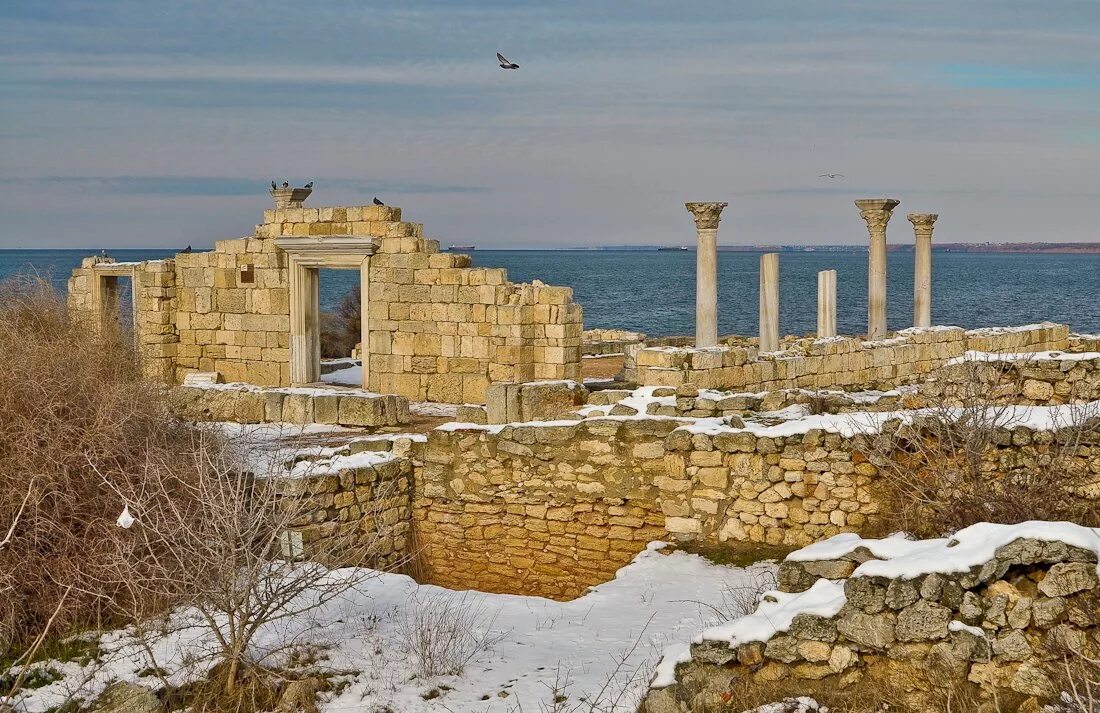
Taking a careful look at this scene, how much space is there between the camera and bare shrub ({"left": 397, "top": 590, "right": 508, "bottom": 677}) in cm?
681

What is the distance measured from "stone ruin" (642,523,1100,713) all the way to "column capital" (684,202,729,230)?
1197 cm

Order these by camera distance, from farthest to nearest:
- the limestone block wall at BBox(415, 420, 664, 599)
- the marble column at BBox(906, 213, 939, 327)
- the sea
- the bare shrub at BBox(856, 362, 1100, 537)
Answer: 1. the sea
2. the marble column at BBox(906, 213, 939, 327)
3. the limestone block wall at BBox(415, 420, 664, 599)
4. the bare shrub at BBox(856, 362, 1100, 537)

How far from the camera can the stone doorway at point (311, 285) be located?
17.9m

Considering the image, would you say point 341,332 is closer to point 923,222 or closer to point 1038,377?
point 923,222

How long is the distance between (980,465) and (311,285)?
42.9 feet

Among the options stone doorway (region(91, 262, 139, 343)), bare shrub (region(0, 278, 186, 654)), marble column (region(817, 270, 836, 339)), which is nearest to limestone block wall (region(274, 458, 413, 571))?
bare shrub (region(0, 278, 186, 654))

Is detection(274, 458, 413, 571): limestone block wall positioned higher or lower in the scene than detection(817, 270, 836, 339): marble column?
lower

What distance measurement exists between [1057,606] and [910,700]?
83 cm

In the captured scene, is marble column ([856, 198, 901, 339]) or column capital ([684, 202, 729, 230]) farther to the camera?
marble column ([856, 198, 901, 339])

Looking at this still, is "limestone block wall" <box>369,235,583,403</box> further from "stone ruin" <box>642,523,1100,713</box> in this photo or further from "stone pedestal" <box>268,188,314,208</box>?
"stone ruin" <box>642,523,1100,713</box>

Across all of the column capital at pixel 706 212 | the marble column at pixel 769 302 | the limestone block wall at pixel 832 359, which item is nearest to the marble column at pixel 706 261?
the column capital at pixel 706 212

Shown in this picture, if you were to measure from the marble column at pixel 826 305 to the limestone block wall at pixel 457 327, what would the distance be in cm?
496

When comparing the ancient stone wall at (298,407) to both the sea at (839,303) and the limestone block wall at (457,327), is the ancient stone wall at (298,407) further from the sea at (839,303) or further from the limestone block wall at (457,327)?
the sea at (839,303)

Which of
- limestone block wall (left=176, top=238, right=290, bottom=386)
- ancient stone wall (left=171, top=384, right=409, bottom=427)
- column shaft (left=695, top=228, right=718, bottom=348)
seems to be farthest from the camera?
limestone block wall (left=176, top=238, right=290, bottom=386)
